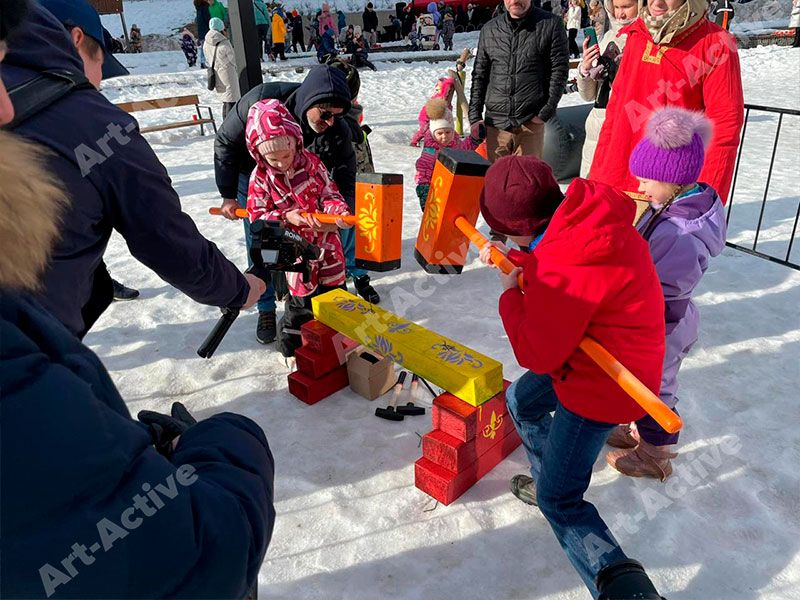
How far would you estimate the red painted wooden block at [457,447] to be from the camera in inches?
93.9

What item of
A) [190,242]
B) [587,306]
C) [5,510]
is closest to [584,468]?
[587,306]

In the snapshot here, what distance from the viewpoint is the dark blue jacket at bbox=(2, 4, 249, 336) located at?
1.49m

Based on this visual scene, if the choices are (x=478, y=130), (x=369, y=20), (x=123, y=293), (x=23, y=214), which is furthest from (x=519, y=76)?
(x=369, y=20)

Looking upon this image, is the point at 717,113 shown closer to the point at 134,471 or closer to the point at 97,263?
the point at 97,263

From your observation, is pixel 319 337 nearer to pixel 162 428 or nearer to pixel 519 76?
pixel 162 428

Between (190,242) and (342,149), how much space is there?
2045 millimetres

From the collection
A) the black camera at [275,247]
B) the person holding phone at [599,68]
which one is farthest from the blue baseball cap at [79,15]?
the person holding phone at [599,68]

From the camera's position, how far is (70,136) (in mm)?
1509

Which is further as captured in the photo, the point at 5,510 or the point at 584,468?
the point at 584,468

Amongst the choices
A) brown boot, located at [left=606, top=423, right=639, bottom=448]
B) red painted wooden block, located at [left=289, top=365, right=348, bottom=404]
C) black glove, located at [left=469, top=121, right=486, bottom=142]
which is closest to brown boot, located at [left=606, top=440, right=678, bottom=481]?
brown boot, located at [left=606, top=423, right=639, bottom=448]

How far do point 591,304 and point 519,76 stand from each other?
12.0 ft

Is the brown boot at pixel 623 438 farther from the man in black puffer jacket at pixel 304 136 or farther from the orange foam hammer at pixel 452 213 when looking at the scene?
the man in black puffer jacket at pixel 304 136

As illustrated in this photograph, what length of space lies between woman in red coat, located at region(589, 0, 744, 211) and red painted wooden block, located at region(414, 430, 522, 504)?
4.38ft

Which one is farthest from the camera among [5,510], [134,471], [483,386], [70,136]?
[483,386]
